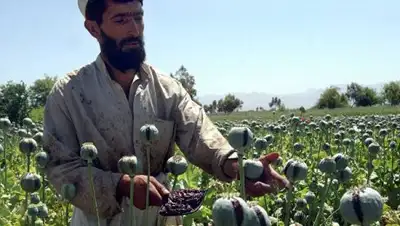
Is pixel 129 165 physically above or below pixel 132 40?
below

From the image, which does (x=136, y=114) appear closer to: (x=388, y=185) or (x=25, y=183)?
(x=25, y=183)

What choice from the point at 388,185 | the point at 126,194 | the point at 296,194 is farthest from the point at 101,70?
the point at 388,185

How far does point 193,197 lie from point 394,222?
1.44m

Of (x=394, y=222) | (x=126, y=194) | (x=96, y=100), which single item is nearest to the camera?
(x=126, y=194)

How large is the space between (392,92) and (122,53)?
9297 centimetres

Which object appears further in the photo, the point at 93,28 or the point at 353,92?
the point at 353,92

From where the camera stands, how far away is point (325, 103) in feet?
323

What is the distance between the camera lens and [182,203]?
273cm

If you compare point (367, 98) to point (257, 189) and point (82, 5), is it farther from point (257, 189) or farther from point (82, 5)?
point (257, 189)

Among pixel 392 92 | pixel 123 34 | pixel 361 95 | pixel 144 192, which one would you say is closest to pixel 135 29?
pixel 123 34

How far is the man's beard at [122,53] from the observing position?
3939mm

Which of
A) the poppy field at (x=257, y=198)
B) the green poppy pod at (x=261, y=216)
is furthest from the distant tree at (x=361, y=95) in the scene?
the green poppy pod at (x=261, y=216)

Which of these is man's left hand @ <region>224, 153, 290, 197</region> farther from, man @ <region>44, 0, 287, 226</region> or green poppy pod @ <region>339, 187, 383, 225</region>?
green poppy pod @ <region>339, 187, 383, 225</region>

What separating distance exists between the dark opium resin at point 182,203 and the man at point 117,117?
65 centimetres
